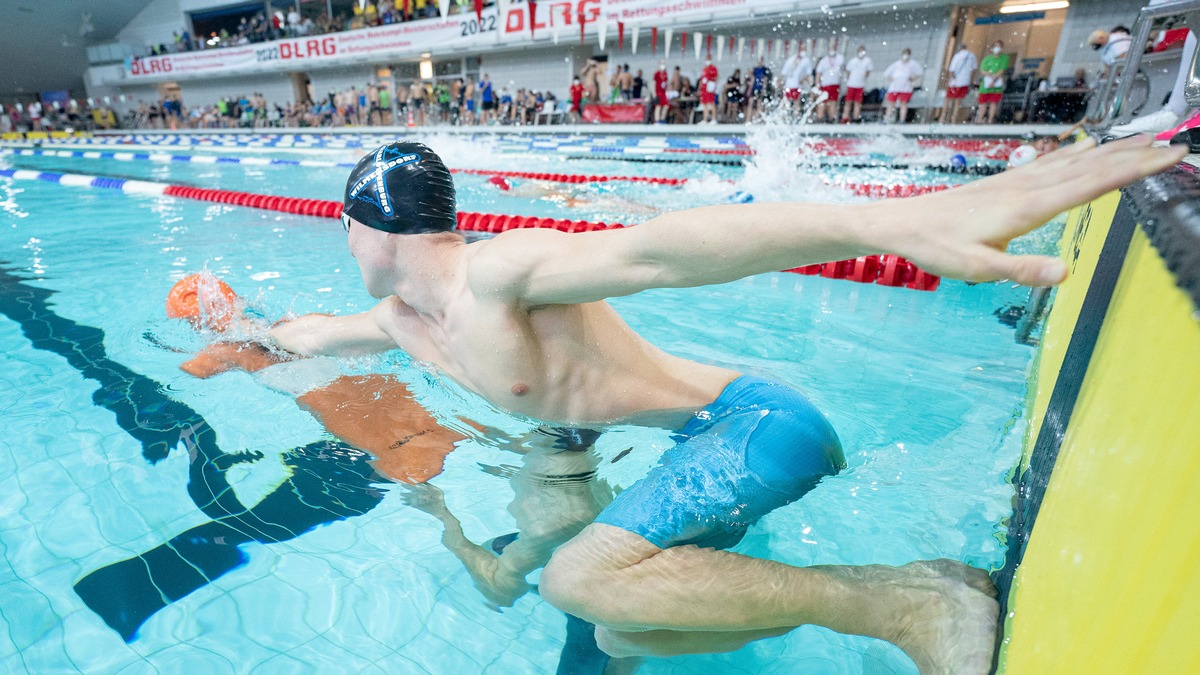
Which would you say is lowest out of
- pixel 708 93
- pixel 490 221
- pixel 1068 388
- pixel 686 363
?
pixel 490 221

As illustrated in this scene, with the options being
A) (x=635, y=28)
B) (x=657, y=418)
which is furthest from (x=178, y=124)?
(x=657, y=418)

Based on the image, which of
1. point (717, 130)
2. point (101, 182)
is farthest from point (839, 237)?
point (717, 130)

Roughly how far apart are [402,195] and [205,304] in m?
2.03

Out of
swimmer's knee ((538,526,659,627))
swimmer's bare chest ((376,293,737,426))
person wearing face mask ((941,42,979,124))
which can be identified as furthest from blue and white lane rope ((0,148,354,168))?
person wearing face mask ((941,42,979,124))

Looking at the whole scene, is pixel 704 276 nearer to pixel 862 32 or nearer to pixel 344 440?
pixel 344 440

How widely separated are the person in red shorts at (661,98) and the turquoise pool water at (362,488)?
13.4 metres

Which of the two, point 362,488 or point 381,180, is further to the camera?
point 362,488

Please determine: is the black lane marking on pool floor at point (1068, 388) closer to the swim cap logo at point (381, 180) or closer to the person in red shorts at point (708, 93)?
the swim cap logo at point (381, 180)

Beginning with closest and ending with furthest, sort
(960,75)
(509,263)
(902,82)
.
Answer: (509,263) < (960,75) < (902,82)

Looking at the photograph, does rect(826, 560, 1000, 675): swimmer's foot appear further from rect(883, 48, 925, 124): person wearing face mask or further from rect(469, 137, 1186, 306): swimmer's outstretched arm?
rect(883, 48, 925, 124): person wearing face mask

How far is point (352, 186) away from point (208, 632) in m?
1.24

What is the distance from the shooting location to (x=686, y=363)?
2.02 meters

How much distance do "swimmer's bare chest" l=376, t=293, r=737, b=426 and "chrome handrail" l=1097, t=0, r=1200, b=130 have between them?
7.01ft

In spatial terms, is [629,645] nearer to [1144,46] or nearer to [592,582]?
[592,582]
